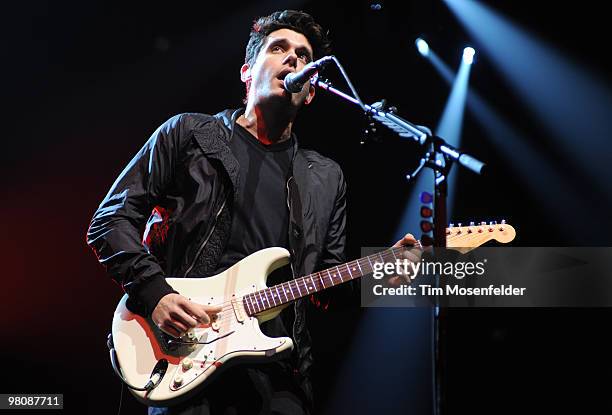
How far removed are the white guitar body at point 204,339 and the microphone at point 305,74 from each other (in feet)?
2.33

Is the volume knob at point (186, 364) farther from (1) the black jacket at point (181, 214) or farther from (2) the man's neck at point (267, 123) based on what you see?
(2) the man's neck at point (267, 123)

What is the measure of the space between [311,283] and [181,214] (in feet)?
2.21

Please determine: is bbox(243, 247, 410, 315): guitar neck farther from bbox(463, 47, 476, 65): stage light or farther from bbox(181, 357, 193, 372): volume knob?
bbox(463, 47, 476, 65): stage light

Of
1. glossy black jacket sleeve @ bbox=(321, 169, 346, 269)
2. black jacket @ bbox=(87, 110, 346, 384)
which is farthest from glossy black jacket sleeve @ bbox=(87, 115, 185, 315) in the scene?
glossy black jacket sleeve @ bbox=(321, 169, 346, 269)

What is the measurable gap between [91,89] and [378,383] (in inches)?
113

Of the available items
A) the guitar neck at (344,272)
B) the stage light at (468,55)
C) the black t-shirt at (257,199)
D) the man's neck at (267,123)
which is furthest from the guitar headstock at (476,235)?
the stage light at (468,55)

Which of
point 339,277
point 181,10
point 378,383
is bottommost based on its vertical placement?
point 378,383

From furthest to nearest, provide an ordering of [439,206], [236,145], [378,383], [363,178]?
[363,178] < [378,383] < [236,145] < [439,206]

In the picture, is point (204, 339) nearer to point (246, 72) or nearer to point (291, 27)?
point (246, 72)

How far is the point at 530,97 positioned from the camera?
4.30m

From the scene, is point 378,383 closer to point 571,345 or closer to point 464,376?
point 464,376

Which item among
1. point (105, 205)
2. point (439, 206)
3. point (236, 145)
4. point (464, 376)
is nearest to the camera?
point (439, 206)

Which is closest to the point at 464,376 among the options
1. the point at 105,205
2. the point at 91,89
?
the point at 105,205

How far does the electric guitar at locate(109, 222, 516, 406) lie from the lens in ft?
7.36
